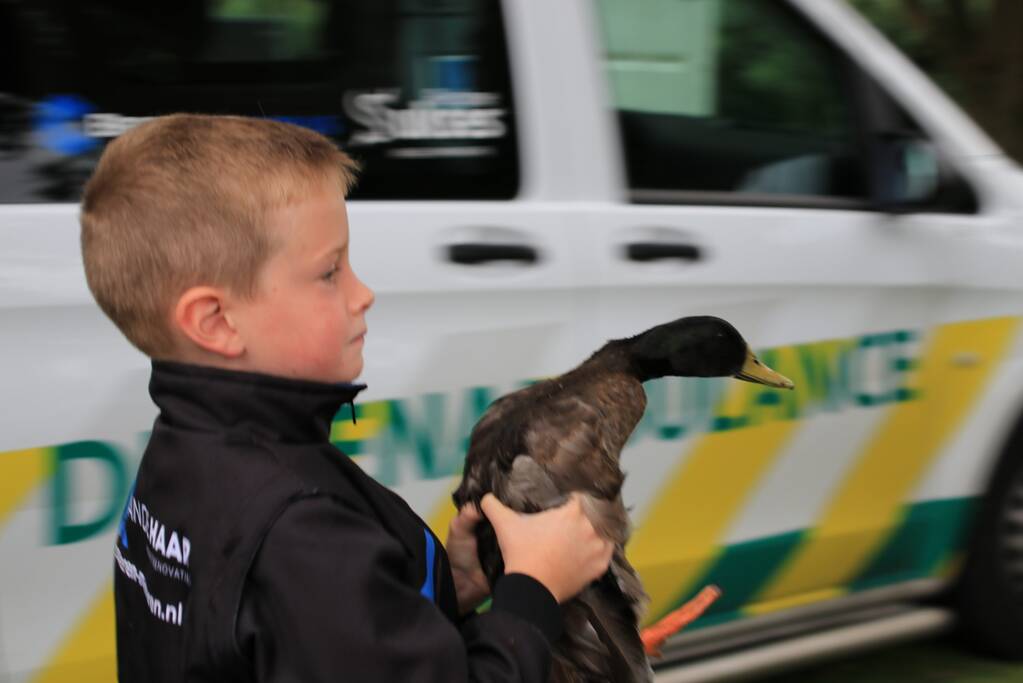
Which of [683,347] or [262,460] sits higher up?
[262,460]

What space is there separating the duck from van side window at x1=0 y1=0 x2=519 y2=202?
910mm

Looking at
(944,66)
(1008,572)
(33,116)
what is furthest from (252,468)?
(944,66)

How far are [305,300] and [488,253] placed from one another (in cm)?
136

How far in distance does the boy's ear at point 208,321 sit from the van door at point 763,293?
60.6 inches

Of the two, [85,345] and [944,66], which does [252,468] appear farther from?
[944,66]

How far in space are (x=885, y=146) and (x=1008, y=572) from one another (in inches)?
46.5

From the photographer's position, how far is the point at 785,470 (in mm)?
3025

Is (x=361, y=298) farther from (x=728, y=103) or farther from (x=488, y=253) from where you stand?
(x=728, y=103)

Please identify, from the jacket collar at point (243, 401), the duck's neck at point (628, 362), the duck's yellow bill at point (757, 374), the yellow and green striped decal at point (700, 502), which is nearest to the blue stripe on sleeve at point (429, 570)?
the jacket collar at point (243, 401)

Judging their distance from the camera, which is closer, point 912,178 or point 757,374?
point 757,374

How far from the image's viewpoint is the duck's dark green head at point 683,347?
1980mm

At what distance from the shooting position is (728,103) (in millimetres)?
3059

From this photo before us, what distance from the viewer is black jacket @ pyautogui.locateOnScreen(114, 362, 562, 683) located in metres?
1.10

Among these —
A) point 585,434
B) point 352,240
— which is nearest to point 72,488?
point 352,240
